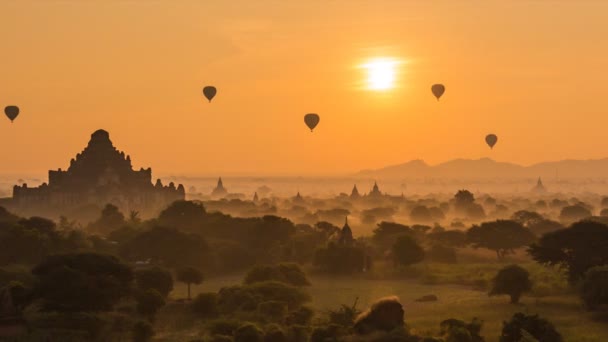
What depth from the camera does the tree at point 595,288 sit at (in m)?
61.2

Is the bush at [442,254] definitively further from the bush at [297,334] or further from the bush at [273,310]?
the bush at [297,334]

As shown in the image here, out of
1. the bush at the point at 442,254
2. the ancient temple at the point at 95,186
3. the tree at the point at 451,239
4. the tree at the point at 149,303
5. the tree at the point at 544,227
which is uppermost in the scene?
the ancient temple at the point at 95,186

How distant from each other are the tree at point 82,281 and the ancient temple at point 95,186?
343 feet

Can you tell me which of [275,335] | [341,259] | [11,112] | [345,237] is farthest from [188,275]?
[11,112]

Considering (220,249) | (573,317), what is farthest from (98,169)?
(573,317)

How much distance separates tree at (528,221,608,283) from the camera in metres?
72.5

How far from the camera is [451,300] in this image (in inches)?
2776

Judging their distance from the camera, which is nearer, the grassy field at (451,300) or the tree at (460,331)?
the tree at (460,331)

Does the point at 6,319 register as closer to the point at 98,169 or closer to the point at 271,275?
the point at 271,275

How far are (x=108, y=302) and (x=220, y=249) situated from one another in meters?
39.9

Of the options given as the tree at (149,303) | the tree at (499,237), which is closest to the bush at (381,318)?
the tree at (149,303)

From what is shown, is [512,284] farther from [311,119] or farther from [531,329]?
[311,119]

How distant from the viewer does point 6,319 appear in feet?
183

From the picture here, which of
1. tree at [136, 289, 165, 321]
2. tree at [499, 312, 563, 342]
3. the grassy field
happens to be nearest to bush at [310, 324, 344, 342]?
the grassy field
